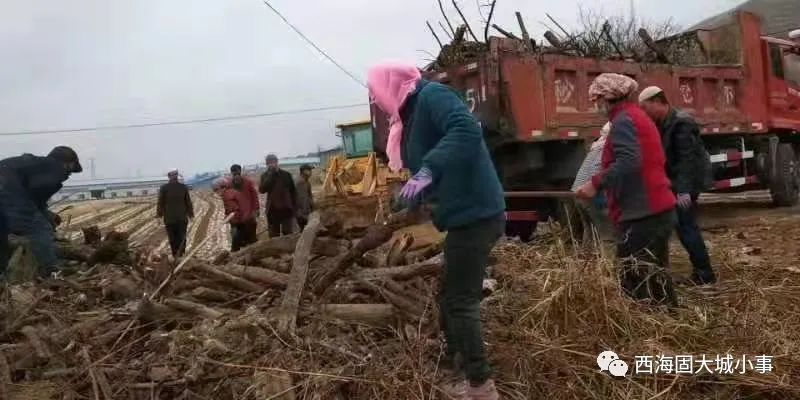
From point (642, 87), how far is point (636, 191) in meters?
4.89

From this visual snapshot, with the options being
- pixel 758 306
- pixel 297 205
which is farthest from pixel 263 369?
pixel 297 205

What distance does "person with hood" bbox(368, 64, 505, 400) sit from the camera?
121 inches

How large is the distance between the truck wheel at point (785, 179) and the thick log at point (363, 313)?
999 cm

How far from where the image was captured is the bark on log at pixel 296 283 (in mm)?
3802

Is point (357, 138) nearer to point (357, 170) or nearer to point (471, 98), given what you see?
point (357, 170)

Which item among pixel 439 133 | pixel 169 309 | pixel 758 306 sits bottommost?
pixel 758 306

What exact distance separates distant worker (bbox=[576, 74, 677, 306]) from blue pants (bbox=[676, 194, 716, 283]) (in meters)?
1.13

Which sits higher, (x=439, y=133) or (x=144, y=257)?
(x=439, y=133)

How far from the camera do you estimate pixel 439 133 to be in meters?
3.18

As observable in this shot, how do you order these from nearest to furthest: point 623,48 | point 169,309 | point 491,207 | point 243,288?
point 491,207, point 169,309, point 243,288, point 623,48

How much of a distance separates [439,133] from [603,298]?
4.55ft

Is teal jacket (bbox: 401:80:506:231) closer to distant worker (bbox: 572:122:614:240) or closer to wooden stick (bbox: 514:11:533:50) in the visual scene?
distant worker (bbox: 572:122:614:240)

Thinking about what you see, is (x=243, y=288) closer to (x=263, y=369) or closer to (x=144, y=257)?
(x=263, y=369)

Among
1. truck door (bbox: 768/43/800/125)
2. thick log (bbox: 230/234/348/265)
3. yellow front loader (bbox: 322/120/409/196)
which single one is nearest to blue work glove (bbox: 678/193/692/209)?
thick log (bbox: 230/234/348/265)
